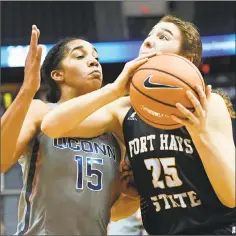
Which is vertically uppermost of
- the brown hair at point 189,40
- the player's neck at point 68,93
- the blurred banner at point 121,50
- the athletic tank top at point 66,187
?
the blurred banner at point 121,50

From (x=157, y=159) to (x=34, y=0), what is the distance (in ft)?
12.7

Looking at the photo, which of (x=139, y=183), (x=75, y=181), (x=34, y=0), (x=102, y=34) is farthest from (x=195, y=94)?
(x=34, y=0)

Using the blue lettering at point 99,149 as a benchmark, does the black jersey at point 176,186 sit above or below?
below

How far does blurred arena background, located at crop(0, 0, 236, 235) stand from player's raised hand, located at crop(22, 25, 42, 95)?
318 centimetres

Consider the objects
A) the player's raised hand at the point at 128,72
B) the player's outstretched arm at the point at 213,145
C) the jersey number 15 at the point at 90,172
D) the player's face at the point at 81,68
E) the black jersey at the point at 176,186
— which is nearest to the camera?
the player's outstretched arm at the point at 213,145

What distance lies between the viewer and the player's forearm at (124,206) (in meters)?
1.87

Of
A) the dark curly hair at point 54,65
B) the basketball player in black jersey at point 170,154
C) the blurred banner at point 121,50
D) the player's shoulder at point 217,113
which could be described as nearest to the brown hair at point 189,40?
the basketball player in black jersey at point 170,154

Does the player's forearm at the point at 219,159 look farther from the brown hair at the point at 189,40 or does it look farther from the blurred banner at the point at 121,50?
the blurred banner at the point at 121,50

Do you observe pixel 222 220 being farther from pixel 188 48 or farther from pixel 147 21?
pixel 147 21

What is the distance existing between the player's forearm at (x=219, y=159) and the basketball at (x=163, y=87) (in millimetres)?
105

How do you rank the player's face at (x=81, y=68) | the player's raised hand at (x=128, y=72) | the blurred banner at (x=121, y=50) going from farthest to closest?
the blurred banner at (x=121, y=50)
the player's face at (x=81, y=68)
the player's raised hand at (x=128, y=72)

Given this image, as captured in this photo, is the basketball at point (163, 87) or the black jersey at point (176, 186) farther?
the black jersey at point (176, 186)

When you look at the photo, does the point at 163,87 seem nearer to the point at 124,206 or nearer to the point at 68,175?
the point at 68,175

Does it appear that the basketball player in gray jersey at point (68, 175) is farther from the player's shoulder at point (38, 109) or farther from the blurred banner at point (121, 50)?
the blurred banner at point (121, 50)
